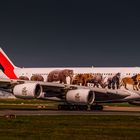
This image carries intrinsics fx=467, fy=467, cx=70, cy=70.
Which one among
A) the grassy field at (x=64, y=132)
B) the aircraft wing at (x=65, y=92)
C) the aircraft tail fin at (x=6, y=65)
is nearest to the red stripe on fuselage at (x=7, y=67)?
the aircraft tail fin at (x=6, y=65)

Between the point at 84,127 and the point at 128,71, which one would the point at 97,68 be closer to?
the point at 128,71

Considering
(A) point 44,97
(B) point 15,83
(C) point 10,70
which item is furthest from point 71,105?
(C) point 10,70

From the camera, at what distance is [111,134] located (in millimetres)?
22859

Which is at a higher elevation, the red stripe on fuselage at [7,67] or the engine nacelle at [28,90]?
the red stripe on fuselage at [7,67]

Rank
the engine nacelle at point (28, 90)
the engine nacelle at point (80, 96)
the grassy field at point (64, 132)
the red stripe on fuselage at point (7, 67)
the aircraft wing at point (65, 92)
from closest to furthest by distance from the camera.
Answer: the grassy field at point (64, 132) → the engine nacelle at point (80, 96) → the engine nacelle at point (28, 90) → the aircraft wing at point (65, 92) → the red stripe on fuselage at point (7, 67)

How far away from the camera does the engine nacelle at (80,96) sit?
46.7 meters

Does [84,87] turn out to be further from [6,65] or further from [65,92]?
[6,65]

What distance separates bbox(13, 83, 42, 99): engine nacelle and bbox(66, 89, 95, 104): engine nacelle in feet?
10.2

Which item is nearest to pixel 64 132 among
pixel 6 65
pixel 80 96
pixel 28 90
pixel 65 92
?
pixel 80 96

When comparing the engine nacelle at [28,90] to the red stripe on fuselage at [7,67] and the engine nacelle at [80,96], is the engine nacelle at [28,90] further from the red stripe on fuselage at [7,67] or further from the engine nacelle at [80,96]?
the red stripe on fuselage at [7,67]

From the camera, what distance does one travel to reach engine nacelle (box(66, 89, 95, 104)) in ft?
153

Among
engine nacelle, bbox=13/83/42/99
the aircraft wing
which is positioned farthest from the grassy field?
the aircraft wing

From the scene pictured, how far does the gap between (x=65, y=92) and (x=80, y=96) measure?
2.76 meters

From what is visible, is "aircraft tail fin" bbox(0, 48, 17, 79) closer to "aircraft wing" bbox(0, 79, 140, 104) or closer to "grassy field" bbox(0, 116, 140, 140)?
"aircraft wing" bbox(0, 79, 140, 104)
